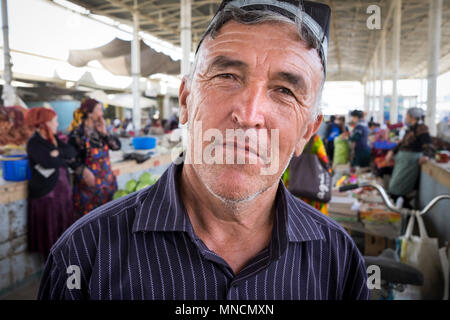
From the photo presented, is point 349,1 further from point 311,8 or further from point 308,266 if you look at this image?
point 308,266

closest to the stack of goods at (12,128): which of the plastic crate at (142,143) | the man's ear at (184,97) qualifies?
the plastic crate at (142,143)

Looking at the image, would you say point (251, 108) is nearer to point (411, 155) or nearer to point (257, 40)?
point (257, 40)

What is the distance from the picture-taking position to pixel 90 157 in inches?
120

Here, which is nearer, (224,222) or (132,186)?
(224,222)

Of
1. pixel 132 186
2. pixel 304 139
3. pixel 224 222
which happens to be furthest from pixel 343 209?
pixel 224 222

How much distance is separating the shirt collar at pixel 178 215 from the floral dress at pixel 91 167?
2340mm

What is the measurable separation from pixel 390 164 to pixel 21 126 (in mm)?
4908

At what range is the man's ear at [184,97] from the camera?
964mm

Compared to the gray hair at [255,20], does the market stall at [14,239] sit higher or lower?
lower

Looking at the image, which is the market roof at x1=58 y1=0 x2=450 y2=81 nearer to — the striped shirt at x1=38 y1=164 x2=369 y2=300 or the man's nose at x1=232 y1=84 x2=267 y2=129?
the man's nose at x1=232 y1=84 x2=267 y2=129

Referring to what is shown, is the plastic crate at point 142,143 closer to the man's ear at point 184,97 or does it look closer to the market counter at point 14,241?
the market counter at point 14,241

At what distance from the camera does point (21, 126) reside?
11.3 ft

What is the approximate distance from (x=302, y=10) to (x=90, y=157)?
266 centimetres
